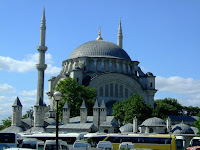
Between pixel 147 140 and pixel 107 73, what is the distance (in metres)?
35.8

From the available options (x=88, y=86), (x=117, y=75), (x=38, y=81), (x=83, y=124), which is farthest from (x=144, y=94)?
(x=83, y=124)

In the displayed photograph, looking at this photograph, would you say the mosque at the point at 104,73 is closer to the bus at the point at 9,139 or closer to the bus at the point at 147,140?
the bus at the point at 147,140

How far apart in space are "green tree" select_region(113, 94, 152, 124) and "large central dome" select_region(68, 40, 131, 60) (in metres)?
15.3

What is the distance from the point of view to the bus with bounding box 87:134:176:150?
27547mm

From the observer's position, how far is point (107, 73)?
63719 millimetres

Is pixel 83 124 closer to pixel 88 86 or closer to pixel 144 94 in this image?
pixel 88 86

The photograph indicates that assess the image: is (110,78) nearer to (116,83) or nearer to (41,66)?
(116,83)

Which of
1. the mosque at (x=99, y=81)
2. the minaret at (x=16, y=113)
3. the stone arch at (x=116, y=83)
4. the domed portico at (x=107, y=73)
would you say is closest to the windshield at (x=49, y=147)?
the mosque at (x=99, y=81)

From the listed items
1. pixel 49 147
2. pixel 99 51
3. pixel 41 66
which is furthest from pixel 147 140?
pixel 99 51

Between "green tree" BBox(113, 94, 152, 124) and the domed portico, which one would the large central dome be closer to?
the domed portico

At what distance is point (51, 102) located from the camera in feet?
213

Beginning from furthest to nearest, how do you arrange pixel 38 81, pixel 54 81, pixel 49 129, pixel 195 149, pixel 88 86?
pixel 54 81, pixel 88 86, pixel 38 81, pixel 49 129, pixel 195 149

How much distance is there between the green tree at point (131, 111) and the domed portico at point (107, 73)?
6.14m

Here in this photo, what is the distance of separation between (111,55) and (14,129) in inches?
1140
